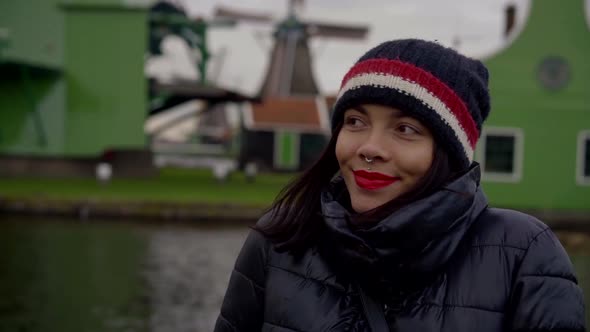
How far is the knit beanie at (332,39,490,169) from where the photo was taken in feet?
5.22

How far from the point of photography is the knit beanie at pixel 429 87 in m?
1.59

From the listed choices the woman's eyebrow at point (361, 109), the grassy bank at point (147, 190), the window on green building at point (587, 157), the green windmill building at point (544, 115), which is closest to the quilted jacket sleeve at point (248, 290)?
the woman's eyebrow at point (361, 109)

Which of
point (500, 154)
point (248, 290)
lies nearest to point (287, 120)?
point (500, 154)

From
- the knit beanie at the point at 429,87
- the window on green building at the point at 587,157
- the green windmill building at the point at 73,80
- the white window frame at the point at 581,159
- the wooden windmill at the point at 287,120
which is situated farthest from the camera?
the wooden windmill at the point at 287,120

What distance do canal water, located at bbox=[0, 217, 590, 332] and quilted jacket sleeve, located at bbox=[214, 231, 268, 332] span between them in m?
5.44

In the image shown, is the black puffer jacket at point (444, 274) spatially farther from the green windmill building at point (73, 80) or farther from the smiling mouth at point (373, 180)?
the green windmill building at point (73, 80)

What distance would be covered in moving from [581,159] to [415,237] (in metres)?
17.6

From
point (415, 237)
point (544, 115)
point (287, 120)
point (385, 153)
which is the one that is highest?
point (385, 153)

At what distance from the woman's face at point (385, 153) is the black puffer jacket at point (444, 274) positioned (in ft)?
0.24

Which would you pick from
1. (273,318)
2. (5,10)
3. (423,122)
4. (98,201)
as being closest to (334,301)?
(273,318)

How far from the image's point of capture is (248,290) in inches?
69.6

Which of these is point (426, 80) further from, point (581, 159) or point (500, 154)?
point (581, 159)

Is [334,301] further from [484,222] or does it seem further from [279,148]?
[279,148]

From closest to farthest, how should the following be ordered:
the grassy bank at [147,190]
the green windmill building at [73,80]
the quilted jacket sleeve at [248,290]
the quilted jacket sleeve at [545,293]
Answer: the quilted jacket sleeve at [545,293] < the quilted jacket sleeve at [248,290] < the grassy bank at [147,190] < the green windmill building at [73,80]
